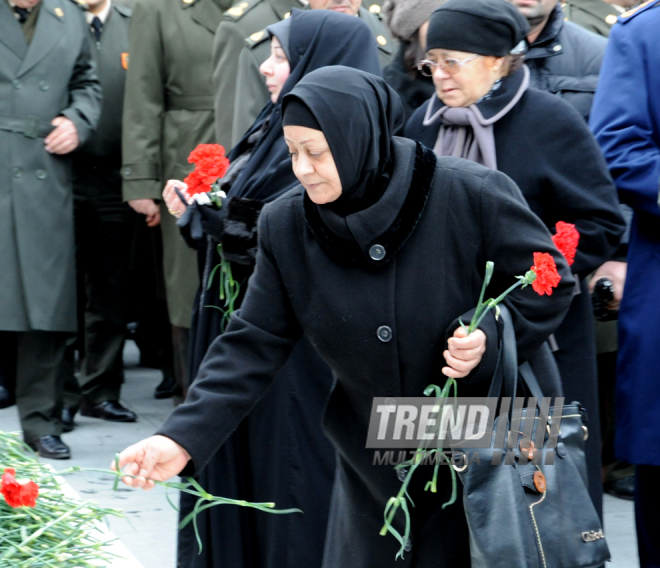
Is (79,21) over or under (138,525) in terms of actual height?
over

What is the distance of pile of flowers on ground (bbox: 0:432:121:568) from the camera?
221 centimetres

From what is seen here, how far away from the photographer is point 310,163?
2336 mm

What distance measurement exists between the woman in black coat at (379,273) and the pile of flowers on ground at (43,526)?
192 mm

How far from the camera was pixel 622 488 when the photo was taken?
4.71 metres

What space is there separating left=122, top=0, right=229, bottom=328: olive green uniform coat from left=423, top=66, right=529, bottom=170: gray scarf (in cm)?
231

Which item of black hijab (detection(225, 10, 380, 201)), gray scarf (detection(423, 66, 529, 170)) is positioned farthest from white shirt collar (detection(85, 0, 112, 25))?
gray scarf (detection(423, 66, 529, 170))

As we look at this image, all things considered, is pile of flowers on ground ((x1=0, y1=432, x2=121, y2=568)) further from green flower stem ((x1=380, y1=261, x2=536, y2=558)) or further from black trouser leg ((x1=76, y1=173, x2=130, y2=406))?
black trouser leg ((x1=76, y1=173, x2=130, y2=406))

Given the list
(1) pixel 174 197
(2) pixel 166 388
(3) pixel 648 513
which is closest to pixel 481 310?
(3) pixel 648 513

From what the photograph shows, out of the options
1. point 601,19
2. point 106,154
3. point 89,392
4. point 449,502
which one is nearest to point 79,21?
point 106,154

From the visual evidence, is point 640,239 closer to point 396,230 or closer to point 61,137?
point 396,230

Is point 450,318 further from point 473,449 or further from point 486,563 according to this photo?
point 486,563

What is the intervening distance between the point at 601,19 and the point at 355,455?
3283 mm

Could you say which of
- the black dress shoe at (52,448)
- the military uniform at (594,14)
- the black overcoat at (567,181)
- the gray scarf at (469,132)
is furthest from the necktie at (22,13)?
the black overcoat at (567,181)

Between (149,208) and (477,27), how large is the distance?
2.78 metres
